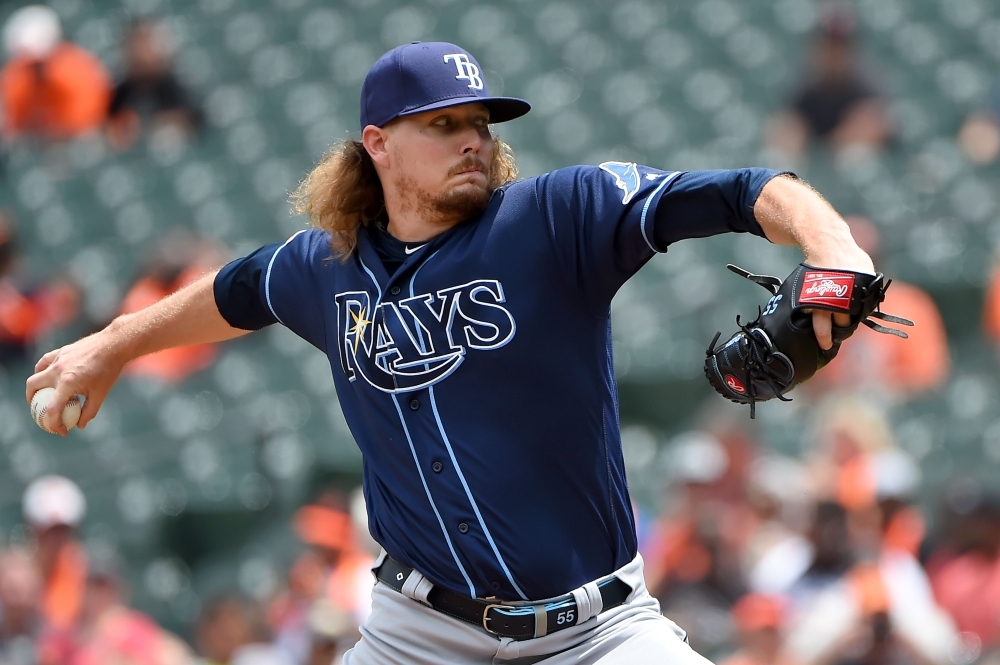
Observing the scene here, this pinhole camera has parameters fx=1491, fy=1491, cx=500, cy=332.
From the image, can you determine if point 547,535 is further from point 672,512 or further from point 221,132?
point 221,132

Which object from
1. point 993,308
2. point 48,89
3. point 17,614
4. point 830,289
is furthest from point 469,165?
point 48,89

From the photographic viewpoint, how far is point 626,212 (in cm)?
284

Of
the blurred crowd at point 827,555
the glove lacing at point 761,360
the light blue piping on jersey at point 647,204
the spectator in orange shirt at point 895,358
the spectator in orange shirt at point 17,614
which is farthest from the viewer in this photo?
the spectator in orange shirt at point 895,358

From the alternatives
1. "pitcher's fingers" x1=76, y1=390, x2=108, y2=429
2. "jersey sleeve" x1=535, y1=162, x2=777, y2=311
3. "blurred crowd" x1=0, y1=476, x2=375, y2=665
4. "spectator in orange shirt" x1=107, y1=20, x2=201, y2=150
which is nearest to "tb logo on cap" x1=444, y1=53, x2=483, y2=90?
"jersey sleeve" x1=535, y1=162, x2=777, y2=311

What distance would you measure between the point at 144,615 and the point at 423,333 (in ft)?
14.7

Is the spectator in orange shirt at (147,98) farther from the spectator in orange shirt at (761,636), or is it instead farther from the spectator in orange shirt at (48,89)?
the spectator in orange shirt at (761,636)

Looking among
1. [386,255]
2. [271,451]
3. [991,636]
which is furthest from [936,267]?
[386,255]

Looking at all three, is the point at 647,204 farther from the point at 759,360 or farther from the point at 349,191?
the point at 349,191

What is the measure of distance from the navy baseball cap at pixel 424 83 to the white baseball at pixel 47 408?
928 millimetres

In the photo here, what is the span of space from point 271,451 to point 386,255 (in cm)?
484

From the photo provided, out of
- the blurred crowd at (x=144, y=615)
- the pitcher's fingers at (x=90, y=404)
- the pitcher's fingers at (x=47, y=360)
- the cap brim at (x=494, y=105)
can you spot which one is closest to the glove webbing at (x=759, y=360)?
the cap brim at (x=494, y=105)

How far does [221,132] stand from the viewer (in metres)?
11.2

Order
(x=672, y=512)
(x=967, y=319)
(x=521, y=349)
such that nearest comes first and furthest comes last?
(x=521, y=349) < (x=672, y=512) < (x=967, y=319)

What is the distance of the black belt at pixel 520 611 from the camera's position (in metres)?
2.92
